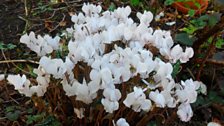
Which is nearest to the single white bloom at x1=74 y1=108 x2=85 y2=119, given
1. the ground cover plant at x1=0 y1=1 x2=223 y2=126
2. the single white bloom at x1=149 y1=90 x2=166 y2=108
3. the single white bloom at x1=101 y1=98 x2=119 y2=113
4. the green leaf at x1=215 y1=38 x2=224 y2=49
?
the ground cover plant at x1=0 y1=1 x2=223 y2=126

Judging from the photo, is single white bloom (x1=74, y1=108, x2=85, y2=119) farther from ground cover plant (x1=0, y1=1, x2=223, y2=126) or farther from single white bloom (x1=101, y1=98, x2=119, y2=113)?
single white bloom (x1=101, y1=98, x2=119, y2=113)

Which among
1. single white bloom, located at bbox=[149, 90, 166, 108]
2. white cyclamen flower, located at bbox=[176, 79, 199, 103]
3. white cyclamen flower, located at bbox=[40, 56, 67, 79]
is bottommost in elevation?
white cyclamen flower, located at bbox=[176, 79, 199, 103]

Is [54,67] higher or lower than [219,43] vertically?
higher

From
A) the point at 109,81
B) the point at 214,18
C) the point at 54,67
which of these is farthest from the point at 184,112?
the point at 214,18

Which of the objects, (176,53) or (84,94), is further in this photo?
(176,53)

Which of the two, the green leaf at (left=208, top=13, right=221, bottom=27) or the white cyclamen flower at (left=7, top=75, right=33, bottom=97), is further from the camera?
the green leaf at (left=208, top=13, right=221, bottom=27)

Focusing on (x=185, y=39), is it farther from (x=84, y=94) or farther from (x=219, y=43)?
(x=84, y=94)

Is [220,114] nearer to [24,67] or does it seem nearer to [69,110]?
[69,110]

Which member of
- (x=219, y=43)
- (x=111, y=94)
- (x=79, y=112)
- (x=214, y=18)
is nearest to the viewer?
(x=111, y=94)
